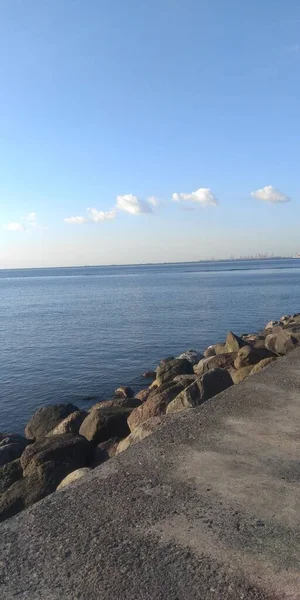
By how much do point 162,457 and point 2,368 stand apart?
54.4 ft

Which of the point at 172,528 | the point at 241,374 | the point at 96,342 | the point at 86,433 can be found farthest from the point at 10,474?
the point at 96,342

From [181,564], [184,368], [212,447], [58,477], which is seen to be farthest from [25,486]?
[184,368]

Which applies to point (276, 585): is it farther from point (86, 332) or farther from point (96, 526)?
point (86, 332)

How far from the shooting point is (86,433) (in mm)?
8383

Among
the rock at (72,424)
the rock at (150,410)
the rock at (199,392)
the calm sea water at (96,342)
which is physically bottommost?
the calm sea water at (96,342)

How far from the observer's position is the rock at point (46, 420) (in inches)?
419

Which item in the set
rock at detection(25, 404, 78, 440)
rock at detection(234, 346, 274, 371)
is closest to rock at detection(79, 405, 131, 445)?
rock at detection(25, 404, 78, 440)

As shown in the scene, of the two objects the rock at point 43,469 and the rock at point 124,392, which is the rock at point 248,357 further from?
the rock at point 43,469

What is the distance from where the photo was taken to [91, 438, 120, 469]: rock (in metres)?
7.07

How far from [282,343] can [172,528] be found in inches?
371

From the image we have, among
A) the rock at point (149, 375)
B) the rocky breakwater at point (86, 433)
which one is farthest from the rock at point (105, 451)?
the rock at point (149, 375)

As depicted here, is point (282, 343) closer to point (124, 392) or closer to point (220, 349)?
point (220, 349)

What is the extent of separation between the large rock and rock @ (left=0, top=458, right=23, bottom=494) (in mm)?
121

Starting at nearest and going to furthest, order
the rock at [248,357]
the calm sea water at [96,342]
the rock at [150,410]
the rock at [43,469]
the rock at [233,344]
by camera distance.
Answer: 1. the rock at [43,469]
2. the rock at [150,410]
3. the rock at [248,357]
4. the rock at [233,344]
5. the calm sea water at [96,342]
